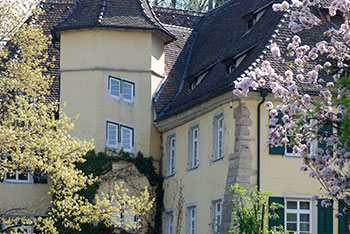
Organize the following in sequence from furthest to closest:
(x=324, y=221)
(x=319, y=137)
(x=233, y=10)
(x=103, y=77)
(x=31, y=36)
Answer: (x=233, y=10)
(x=103, y=77)
(x=324, y=221)
(x=31, y=36)
(x=319, y=137)

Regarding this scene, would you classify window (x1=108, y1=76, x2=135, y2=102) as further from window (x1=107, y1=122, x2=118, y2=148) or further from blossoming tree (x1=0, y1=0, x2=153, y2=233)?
blossoming tree (x1=0, y1=0, x2=153, y2=233)

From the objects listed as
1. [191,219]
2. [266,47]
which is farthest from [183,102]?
[266,47]

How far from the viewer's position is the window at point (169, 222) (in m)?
28.8

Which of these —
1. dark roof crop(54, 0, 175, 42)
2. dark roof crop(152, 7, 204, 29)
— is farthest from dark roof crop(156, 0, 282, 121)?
dark roof crop(54, 0, 175, 42)

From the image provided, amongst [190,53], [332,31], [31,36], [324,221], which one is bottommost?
[324,221]

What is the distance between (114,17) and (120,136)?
3902 millimetres

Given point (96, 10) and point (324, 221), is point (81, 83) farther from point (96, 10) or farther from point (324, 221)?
point (324, 221)

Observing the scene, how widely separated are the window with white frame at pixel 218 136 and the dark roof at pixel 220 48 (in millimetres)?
679

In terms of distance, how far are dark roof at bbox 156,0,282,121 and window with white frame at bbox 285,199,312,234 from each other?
11.4 ft

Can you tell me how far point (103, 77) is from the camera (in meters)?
29.7

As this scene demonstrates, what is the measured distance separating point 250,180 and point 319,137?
10.9 meters

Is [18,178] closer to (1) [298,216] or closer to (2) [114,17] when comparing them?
(2) [114,17]

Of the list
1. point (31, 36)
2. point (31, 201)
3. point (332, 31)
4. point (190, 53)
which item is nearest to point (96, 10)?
point (190, 53)

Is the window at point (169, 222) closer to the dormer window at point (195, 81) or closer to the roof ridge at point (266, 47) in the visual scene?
the dormer window at point (195, 81)
